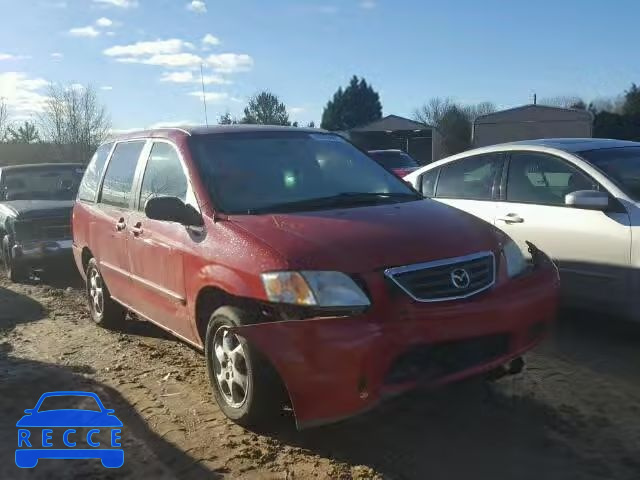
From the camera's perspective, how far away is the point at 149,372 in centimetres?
510

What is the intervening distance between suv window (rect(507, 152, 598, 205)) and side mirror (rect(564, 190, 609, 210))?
27 centimetres

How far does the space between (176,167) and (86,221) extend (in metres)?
2.09

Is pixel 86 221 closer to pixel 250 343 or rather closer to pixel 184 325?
pixel 184 325

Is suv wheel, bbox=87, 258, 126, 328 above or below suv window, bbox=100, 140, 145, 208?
below

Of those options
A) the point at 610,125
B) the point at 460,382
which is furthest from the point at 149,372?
the point at 610,125

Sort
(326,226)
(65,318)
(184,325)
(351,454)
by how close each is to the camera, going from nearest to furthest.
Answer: (351,454) < (326,226) < (184,325) < (65,318)

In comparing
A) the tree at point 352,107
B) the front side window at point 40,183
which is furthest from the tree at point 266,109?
the front side window at point 40,183

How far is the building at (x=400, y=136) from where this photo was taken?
45.5m

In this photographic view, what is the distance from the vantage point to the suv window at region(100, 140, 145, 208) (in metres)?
5.52

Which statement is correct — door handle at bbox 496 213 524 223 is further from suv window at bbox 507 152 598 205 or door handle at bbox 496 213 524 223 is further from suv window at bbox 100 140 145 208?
suv window at bbox 100 140 145 208

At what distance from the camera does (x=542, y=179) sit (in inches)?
227

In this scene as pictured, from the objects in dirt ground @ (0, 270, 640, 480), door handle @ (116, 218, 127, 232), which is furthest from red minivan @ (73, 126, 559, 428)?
dirt ground @ (0, 270, 640, 480)

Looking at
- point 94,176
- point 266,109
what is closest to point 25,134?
point 266,109

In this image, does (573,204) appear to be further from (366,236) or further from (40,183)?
(40,183)
